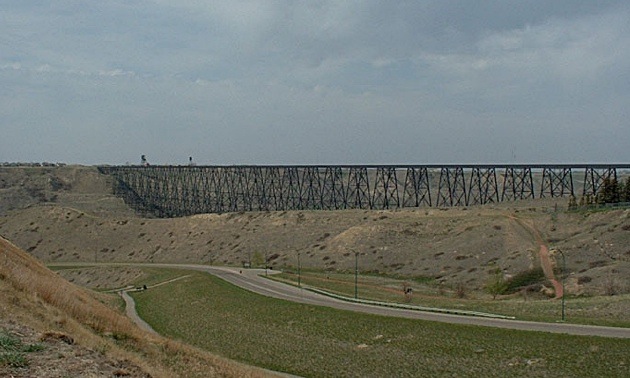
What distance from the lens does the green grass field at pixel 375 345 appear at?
27469 millimetres

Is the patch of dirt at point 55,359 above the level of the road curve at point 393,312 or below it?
above

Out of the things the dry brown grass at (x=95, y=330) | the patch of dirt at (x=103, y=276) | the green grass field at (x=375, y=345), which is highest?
the dry brown grass at (x=95, y=330)

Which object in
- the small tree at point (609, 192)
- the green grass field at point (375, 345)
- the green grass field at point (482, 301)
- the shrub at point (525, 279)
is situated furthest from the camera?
the small tree at point (609, 192)

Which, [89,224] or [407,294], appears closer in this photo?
[407,294]

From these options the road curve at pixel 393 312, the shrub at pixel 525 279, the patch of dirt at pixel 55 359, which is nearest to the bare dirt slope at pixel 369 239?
the shrub at pixel 525 279

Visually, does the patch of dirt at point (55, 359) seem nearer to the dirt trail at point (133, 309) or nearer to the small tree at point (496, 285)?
the dirt trail at point (133, 309)

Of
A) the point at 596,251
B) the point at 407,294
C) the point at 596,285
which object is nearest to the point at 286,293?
the point at 407,294

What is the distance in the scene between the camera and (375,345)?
33625 millimetres

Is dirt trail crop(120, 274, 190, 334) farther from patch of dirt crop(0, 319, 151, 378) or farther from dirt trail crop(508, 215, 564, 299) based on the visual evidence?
dirt trail crop(508, 215, 564, 299)

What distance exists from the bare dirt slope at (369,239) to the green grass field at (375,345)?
21.7 metres

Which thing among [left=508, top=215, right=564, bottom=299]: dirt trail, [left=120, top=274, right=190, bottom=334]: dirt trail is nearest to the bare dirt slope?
[left=508, top=215, right=564, bottom=299]: dirt trail

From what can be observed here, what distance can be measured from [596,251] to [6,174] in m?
163

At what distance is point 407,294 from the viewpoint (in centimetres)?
5094

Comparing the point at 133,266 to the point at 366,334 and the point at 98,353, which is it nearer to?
the point at 366,334
